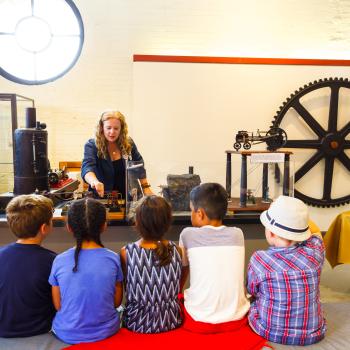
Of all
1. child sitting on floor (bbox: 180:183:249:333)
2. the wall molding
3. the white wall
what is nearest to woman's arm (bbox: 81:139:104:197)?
child sitting on floor (bbox: 180:183:249:333)

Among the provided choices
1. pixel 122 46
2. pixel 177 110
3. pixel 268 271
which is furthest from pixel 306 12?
pixel 268 271

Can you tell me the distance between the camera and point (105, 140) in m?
2.85

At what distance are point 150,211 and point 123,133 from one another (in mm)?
1371

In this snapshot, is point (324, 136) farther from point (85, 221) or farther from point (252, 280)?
point (85, 221)

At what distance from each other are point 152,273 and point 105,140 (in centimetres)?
151

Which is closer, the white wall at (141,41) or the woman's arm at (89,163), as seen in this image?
the woman's arm at (89,163)

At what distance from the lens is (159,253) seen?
1.57m

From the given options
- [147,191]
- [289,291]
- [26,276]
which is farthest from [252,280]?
[147,191]

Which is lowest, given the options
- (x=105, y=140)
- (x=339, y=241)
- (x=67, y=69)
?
(x=339, y=241)

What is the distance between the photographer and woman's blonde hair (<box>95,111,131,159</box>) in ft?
9.18

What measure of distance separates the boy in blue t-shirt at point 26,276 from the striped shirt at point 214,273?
632mm

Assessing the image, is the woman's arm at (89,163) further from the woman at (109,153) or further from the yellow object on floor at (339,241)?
the yellow object on floor at (339,241)

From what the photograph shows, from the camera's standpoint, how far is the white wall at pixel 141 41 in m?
4.23

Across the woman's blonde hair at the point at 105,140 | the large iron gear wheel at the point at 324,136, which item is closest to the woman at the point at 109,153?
the woman's blonde hair at the point at 105,140
